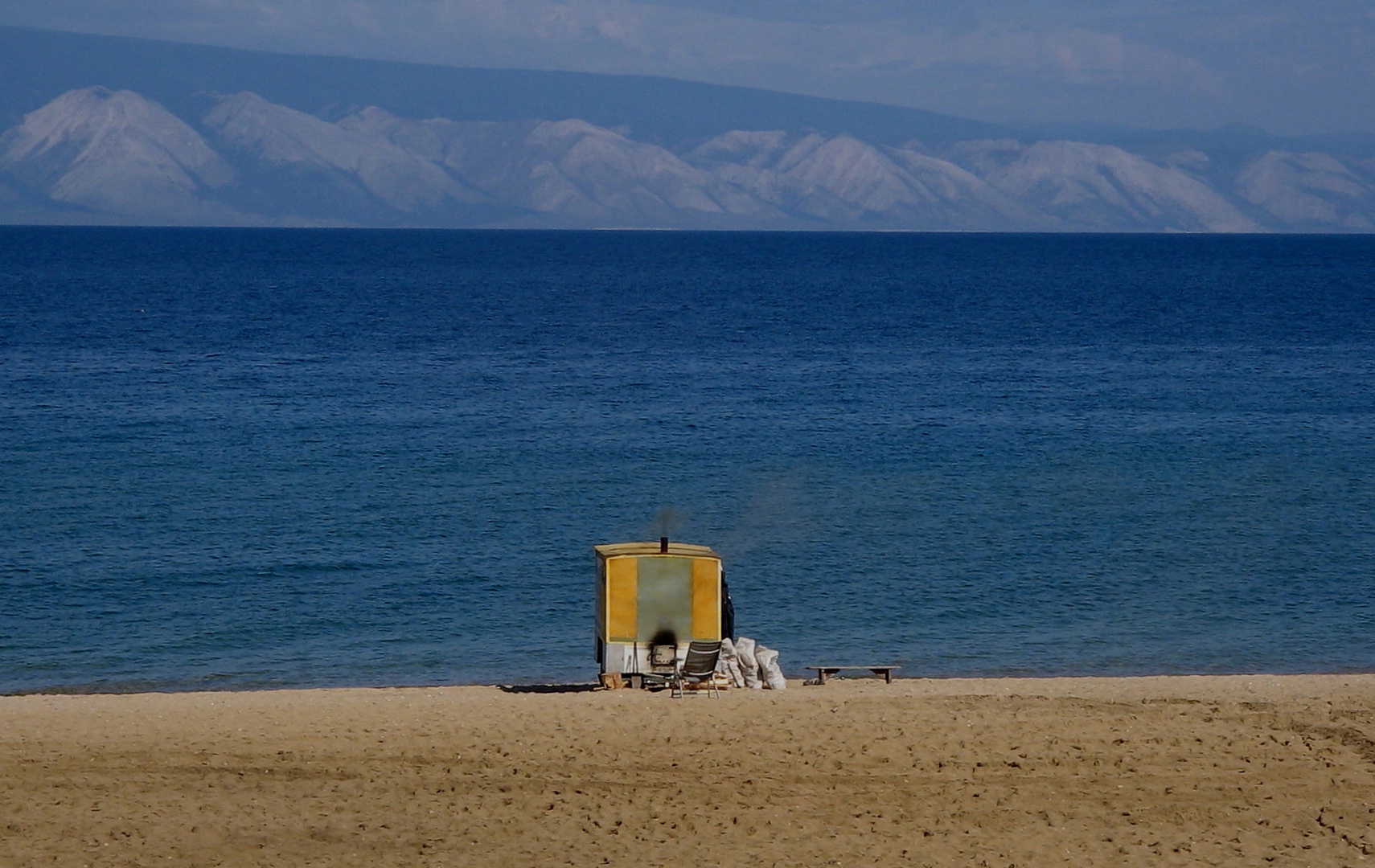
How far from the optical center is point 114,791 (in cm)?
1577

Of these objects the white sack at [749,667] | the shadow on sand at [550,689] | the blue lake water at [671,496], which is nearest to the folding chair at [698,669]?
the white sack at [749,667]

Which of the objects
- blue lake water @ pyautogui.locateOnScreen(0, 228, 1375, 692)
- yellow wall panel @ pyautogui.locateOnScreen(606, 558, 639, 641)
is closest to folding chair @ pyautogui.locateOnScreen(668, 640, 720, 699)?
yellow wall panel @ pyautogui.locateOnScreen(606, 558, 639, 641)

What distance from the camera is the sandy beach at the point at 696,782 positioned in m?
14.4

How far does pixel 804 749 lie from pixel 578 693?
440cm

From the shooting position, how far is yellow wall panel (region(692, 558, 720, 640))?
2130 centimetres

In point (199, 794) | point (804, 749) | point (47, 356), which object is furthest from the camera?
point (47, 356)

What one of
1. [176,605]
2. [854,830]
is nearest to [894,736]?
[854,830]

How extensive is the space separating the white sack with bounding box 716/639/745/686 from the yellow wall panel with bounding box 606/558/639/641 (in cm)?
122

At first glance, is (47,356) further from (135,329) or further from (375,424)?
(375,424)

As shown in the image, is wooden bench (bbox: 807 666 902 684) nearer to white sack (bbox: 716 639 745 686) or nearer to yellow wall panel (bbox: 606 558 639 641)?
white sack (bbox: 716 639 745 686)

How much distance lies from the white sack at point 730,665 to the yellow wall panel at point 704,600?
1.43 feet

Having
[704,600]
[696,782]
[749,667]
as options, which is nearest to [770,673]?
[749,667]

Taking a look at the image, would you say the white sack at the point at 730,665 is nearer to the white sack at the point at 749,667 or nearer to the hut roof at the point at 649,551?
the white sack at the point at 749,667

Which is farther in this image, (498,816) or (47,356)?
(47,356)
